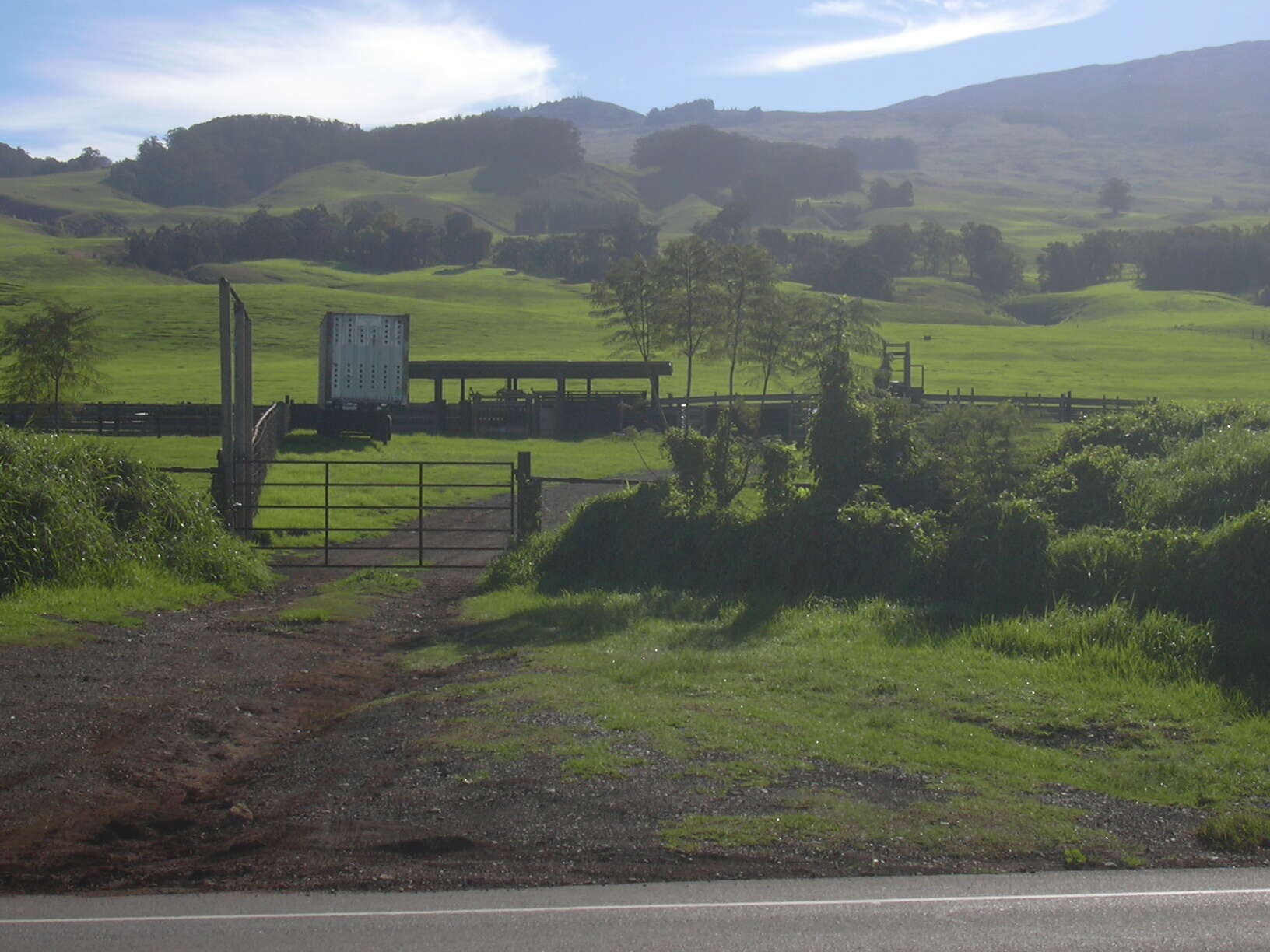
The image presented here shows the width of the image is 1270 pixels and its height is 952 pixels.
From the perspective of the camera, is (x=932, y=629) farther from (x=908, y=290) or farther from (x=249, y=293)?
(x=908, y=290)

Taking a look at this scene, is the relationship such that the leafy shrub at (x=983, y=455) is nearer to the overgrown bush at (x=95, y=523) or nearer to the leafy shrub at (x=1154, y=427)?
the leafy shrub at (x=1154, y=427)

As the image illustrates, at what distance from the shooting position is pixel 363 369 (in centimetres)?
3962

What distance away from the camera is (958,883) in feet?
19.8

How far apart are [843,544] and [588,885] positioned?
29.2 feet

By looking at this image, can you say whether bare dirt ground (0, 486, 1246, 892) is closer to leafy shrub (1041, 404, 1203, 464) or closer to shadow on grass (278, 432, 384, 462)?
leafy shrub (1041, 404, 1203, 464)

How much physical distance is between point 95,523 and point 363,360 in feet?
83.1

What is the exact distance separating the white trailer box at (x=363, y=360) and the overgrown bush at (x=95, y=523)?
22.1m

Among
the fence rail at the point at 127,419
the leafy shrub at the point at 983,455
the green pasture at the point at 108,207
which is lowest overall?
the fence rail at the point at 127,419

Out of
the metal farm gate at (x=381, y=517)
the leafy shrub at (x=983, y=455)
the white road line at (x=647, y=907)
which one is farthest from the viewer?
the metal farm gate at (x=381, y=517)

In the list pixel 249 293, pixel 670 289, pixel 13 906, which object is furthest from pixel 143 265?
pixel 13 906

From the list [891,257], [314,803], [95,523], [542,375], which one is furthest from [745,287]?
[891,257]

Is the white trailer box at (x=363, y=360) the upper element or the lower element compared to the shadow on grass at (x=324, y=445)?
upper

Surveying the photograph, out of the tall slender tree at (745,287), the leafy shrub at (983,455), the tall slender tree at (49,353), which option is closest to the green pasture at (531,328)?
the tall slender tree at (49,353)

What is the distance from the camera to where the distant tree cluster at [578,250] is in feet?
424
